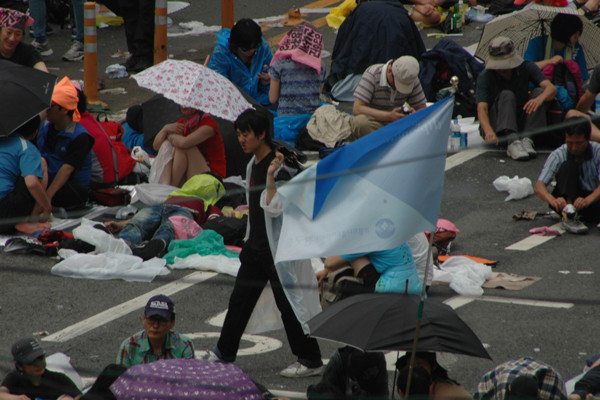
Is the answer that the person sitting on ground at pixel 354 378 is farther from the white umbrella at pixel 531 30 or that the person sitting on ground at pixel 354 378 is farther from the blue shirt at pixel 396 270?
the white umbrella at pixel 531 30

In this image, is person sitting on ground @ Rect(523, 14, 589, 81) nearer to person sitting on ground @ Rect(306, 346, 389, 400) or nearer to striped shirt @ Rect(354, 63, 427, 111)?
striped shirt @ Rect(354, 63, 427, 111)

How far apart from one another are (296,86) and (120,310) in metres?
3.88

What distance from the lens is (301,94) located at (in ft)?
34.8

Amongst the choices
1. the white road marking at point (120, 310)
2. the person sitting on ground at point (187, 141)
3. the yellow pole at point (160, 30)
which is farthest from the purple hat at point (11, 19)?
the yellow pole at point (160, 30)

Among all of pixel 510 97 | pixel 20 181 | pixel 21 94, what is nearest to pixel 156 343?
pixel 20 181

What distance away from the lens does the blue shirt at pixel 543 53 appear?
36.3 feet

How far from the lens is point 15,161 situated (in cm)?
845

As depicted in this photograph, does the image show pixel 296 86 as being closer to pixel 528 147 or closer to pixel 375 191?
pixel 528 147

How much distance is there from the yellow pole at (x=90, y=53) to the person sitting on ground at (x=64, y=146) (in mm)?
2891

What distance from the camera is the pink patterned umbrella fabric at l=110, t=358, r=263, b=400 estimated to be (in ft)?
14.9

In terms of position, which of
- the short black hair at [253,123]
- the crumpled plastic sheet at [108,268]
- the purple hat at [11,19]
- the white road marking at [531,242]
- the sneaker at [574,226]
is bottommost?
the crumpled plastic sheet at [108,268]

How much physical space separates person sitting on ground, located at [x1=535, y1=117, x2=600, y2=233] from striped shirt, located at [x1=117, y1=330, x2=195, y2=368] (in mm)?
4011

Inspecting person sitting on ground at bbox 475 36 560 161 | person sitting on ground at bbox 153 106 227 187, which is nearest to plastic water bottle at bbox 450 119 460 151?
person sitting on ground at bbox 475 36 560 161

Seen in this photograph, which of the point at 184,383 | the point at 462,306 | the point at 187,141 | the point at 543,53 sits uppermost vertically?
the point at 184,383
